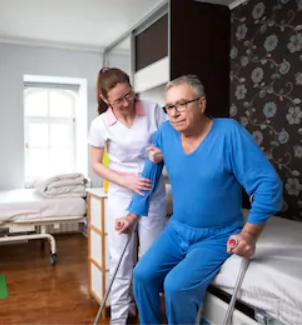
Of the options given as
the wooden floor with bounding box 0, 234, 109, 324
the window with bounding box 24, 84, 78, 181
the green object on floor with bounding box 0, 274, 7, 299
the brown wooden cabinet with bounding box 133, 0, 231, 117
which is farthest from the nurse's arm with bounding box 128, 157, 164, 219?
the window with bounding box 24, 84, 78, 181

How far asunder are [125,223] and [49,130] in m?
3.18

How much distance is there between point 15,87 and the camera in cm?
423

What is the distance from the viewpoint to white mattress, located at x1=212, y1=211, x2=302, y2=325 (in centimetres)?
130

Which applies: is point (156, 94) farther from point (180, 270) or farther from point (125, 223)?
point (180, 270)

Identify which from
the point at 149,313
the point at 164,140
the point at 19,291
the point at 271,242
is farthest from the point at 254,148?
the point at 19,291

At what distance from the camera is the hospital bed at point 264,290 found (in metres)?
1.31

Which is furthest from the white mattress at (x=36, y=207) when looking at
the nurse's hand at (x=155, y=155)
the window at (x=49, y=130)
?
the nurse's hand at (x=155, y=155)

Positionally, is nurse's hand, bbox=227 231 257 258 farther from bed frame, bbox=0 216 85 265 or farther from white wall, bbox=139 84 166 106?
bed frame, bbox=0 216 85 265

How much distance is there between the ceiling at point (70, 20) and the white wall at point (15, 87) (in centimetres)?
12

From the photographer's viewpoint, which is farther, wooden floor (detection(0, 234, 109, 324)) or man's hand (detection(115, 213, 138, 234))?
wooden floor (detection(0, 234, 109, 324))

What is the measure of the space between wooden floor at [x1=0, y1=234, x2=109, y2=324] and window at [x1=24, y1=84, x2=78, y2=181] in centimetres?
100

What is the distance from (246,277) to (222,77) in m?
1.94

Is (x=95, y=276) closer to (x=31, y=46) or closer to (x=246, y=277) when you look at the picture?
(x=246, y=277)

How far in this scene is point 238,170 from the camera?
1453 millimetres
